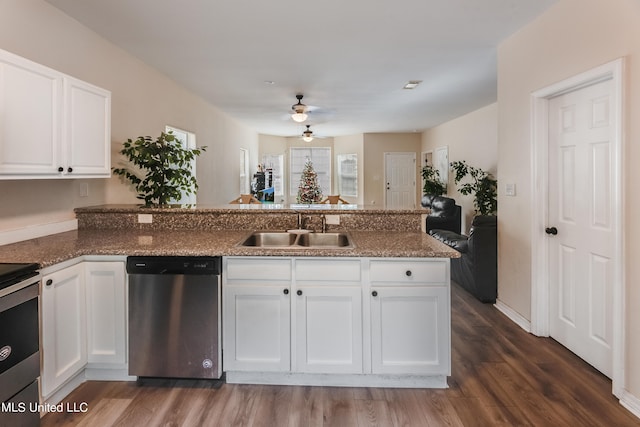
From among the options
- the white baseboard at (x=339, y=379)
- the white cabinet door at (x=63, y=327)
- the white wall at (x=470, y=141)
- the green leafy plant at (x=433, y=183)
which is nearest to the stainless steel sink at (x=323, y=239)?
the white baseboard at (x=339, y=379)

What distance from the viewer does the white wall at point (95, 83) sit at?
250cm

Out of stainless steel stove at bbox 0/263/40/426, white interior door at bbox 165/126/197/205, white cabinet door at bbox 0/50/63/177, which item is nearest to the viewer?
stainless steel stove at bbox 0/263/40/426

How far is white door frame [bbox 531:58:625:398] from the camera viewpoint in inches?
86.2

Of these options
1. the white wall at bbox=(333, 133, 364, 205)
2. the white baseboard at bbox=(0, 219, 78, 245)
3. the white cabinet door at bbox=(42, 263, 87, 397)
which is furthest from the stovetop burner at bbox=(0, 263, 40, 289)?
the white wall at bbox=(333, 133, 364, 205)

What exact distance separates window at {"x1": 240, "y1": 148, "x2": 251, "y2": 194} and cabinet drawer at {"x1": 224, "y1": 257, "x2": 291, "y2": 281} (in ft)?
22.0

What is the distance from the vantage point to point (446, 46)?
3707 mm

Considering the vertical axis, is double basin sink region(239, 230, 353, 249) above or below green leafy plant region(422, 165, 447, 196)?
below

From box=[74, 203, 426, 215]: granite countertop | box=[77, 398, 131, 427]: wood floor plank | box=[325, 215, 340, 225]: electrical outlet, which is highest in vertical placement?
box=[74, 203, 426, 215]: granite countertop

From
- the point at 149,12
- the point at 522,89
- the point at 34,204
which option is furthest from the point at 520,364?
the point at 149,12

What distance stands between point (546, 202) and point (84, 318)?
3.37 metres

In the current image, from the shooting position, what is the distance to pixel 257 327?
229cm

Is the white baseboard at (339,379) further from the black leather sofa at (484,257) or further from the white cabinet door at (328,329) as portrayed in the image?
the black leather sofa at (484,257)

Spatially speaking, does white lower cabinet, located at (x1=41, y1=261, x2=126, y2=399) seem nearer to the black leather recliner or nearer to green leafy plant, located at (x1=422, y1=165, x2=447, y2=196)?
the black leather recliner

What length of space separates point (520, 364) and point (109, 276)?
8.95ft
